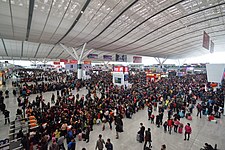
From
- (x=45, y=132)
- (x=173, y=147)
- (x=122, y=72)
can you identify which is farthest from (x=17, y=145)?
(x=122, y=72)

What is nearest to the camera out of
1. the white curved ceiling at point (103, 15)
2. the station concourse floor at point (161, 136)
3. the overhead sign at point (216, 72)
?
the station concourse floor at point (161, 136)

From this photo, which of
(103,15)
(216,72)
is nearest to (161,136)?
(103,15)

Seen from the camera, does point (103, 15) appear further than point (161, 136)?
Yes

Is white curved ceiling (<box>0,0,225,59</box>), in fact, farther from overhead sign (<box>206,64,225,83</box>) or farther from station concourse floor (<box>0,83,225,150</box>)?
station concourse floor (<box>0,83,225,150</box>)

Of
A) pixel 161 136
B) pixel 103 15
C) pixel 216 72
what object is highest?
pixel 103 15

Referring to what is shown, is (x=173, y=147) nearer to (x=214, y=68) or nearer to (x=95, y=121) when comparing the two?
(x=95, y=121)

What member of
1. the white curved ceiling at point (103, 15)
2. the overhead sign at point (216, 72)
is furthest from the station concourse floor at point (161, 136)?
the white curved ceiling at point (103, 15)

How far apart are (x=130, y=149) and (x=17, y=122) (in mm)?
6645

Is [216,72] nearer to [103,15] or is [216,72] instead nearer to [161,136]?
[161,136]

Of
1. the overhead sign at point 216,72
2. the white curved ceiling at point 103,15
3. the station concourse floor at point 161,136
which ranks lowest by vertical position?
the station concourse floor at point 161,136

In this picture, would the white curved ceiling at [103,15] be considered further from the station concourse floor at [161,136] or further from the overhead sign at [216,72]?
the station concourse floor at [161,136]

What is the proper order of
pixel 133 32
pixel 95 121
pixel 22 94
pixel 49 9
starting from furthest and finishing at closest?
pixel 133 32 → pixel 22 94 → pixel 49 9 → pixel 95 121

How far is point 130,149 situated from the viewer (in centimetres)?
566

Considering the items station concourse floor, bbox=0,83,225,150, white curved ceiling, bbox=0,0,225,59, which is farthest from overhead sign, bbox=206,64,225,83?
station concourse floor, bbox=0,83,225,150
